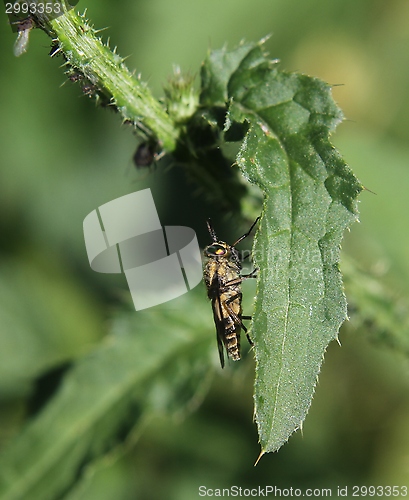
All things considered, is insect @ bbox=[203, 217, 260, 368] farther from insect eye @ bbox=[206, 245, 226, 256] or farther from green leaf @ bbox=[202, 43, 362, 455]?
green leaf @ bbox=[202, 43, 362, 455]

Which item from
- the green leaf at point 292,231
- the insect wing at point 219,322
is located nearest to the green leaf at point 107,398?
the insect wing at point 219,322

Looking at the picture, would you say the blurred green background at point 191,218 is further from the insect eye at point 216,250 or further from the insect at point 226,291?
the insect eye at point 216,250

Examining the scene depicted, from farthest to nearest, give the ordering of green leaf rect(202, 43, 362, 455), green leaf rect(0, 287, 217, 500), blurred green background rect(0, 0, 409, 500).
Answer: blurred green background rect(0, 0, 409, 500)
green leaf rect(0, 287, 217, 500)
green leaf rect(202, 43, 362, 455)

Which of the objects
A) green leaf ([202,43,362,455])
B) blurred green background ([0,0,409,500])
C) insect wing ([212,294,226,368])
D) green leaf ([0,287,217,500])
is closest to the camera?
green leaf ([202,43,362,455])

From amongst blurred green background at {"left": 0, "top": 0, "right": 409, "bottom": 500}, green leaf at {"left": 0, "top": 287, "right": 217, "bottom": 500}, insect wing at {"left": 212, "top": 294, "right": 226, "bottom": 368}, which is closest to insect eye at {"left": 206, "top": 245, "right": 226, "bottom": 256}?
insect wing at {"left": 212, "top": 294, "right": 226, "bottom": 368}

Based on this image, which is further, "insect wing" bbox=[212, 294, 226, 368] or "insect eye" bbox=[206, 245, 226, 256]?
"insect eye" bbox=[206, 245, 226, 256]

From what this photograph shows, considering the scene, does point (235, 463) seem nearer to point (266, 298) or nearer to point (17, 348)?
point (17, 348)

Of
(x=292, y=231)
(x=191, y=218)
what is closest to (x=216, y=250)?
(x=292, y=231)

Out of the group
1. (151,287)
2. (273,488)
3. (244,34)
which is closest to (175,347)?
(151,287)
